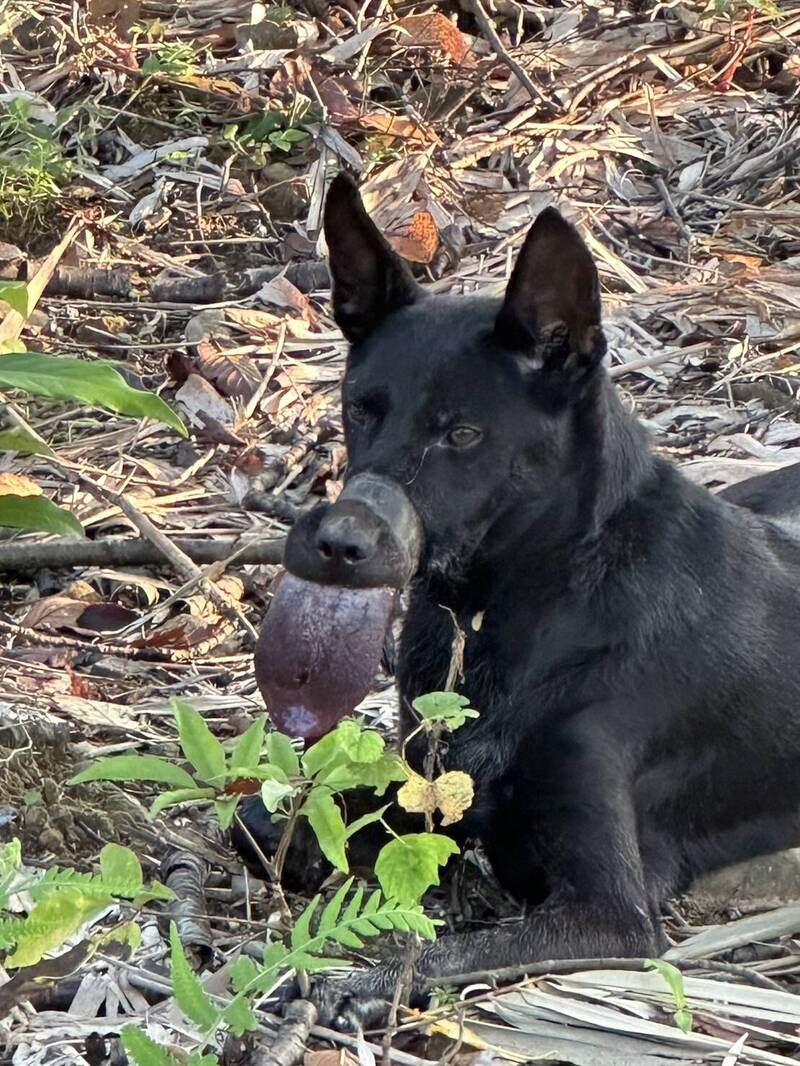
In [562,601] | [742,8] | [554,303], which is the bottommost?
[742,8]

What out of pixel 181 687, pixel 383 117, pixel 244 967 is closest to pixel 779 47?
pixel 383 117

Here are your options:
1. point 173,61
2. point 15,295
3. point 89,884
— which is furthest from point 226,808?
point 173,61

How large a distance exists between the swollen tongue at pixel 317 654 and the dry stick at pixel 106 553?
6.00 ft

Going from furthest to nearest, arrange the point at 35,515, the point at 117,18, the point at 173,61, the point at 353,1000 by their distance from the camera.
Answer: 1. the point at 117,18
2. the point at 173,61
3. the point at 35,515
4. the point at 353,1000

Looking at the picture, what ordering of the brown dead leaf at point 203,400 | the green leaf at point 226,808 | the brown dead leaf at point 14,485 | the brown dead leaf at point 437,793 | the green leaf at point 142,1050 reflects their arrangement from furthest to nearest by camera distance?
the brown dead leaf at point 203,400 → the brown dead leaf at point 14,485 → the green leaf at point 226,808 → the brown dead leaf at point 437,793 → the green leaf at point 142,1050

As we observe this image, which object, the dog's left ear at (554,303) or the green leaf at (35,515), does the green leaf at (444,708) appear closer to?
the dog's left ear at (554,303)

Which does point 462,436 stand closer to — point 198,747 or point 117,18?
point 198,747

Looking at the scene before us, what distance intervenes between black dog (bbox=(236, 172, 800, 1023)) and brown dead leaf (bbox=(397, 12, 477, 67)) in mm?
4851

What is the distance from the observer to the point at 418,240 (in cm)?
756

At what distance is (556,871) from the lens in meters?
4.02

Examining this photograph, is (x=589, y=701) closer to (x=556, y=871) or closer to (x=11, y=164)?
(x=556, y=871)

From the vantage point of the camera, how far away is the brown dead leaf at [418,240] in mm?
7547

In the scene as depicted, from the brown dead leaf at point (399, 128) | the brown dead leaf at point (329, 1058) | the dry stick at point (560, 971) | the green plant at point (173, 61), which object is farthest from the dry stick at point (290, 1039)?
the green plant at point (173, 61)

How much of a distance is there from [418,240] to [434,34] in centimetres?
185
